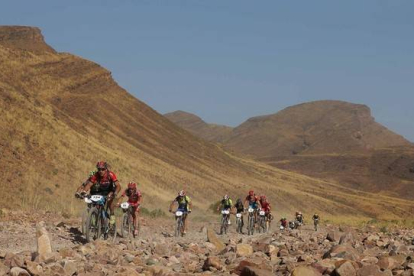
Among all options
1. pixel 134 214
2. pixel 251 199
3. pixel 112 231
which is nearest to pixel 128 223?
pixel 134 214

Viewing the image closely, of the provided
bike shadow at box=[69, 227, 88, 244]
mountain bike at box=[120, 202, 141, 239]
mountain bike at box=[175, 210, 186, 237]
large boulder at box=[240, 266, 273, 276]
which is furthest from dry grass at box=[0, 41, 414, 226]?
large boulder at box=[240, 266, 273, 276]

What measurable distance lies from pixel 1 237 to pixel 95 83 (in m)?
78.6

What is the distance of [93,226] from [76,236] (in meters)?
2.13

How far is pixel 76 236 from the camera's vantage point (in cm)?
1578

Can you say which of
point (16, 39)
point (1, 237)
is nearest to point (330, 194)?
point (16, 39)

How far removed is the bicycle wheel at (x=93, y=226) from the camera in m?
13.5

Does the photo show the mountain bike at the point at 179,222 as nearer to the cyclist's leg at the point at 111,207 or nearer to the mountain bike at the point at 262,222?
the cyclist's leg at the point at 111,207

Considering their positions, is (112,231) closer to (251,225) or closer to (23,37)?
(251,225)

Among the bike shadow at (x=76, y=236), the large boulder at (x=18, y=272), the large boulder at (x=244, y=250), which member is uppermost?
the large boulder at (x=244, y=250)

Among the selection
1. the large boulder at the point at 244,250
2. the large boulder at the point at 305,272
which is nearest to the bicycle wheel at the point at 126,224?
the large boulder at the point at 244,250

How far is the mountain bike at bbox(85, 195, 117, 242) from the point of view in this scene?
13.5 metres

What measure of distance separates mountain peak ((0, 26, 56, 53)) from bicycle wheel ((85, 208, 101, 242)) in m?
109

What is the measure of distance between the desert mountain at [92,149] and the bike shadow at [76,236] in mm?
19966

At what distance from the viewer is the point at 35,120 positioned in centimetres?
5503
